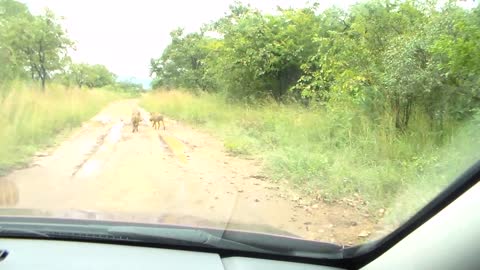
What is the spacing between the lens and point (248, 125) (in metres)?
11.1

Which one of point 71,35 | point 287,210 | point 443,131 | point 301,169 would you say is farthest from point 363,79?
point 71,35

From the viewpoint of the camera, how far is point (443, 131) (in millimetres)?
5914

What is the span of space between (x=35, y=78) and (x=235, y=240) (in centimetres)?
836

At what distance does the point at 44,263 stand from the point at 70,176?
4.27 meters

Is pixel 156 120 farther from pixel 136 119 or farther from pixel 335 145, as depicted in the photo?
pixel 335 145

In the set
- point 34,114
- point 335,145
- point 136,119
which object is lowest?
point 136,119

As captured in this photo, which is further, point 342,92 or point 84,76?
point 84,76

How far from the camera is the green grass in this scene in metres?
5.09

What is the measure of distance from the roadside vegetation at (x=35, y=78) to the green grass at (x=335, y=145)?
1284mm

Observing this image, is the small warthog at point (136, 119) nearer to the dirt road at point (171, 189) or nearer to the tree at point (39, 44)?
the dirt road at point (171, 189)

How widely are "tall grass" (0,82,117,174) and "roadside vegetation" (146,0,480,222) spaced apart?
5.38 feet

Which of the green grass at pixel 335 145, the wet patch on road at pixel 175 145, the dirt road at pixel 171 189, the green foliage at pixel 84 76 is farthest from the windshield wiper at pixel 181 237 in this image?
the green foliage at pixel 84 76

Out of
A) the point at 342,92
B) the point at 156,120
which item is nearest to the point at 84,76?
the point at 156,120

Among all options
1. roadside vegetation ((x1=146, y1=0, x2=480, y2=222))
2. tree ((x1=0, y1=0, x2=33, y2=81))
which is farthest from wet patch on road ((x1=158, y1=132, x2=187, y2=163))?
tree ((x1=0, y1=0, x2=33, y2=81))
